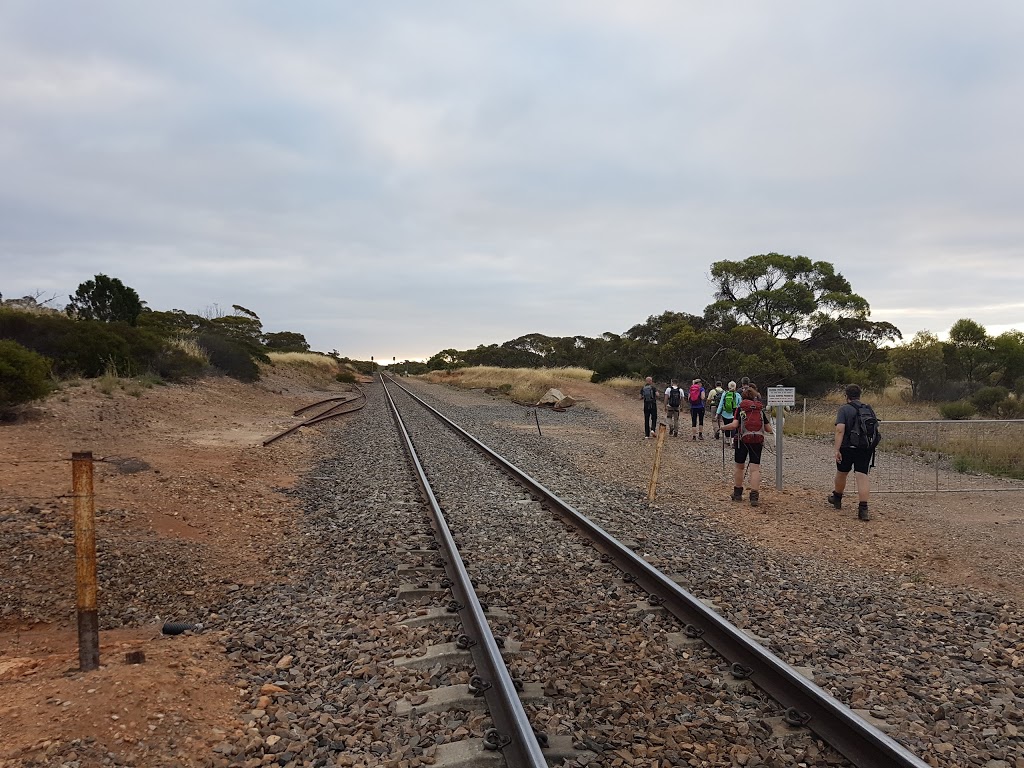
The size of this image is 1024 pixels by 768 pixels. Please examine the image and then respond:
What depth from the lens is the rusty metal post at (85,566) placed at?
161 inches

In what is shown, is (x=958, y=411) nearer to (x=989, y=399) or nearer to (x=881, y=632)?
(x=989, y=399)

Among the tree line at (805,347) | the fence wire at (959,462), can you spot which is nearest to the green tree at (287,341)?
the tree line at (805,347)

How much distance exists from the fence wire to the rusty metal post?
11.4 m

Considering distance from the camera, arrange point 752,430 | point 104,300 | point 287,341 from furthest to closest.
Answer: point 287,341, point 104,300, point 752,430

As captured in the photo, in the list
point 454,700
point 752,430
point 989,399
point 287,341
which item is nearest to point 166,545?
point 454,700

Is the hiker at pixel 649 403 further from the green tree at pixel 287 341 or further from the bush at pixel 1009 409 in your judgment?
the green tree at pixel 287 341

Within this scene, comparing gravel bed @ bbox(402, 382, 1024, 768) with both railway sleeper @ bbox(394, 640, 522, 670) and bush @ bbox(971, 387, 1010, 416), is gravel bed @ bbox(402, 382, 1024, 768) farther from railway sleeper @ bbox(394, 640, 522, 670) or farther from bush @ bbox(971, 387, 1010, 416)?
bush @ bbox(971, 387, 1010, 416)

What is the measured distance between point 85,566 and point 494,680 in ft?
8.91

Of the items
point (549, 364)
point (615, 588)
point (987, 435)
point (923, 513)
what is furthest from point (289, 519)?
point (549, 364)

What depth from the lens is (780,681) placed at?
4.11 m

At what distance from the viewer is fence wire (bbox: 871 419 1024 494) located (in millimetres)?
12258

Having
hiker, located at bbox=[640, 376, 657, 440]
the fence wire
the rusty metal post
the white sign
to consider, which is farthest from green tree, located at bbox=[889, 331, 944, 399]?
the rusty metal post

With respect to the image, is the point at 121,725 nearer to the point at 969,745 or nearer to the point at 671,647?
the point at 671,647

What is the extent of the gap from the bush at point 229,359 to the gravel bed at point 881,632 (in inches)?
1080
